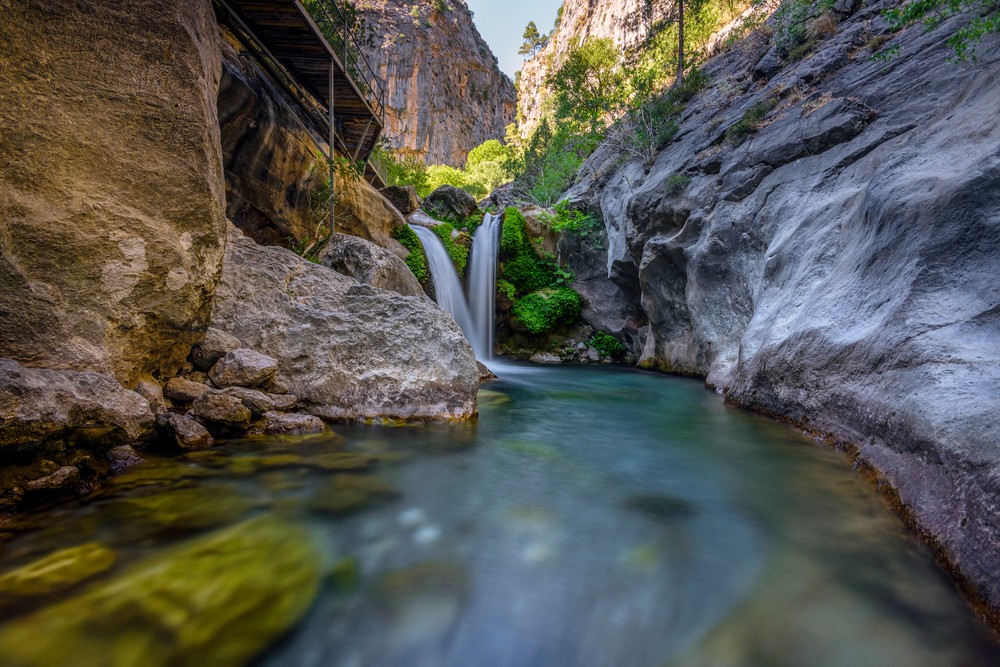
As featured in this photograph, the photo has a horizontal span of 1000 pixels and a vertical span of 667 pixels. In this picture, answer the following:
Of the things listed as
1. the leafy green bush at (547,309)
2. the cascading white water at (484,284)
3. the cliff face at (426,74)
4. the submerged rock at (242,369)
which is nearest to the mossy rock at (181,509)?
the submerged rock at (242,369)

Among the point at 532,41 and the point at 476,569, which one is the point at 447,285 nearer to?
the point at 476,569

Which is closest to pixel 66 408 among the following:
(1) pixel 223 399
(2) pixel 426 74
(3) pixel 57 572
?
(3) pixel 57 572

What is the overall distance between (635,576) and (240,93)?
8693 mm

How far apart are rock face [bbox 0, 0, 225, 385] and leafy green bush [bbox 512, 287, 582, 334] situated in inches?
414

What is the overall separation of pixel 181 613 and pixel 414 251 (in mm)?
10366

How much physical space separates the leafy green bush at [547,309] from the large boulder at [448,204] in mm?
4165

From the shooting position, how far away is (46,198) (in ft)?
9.32

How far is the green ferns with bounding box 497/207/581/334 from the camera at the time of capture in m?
13.8

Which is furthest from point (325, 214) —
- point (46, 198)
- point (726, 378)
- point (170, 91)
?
point (726, 378)

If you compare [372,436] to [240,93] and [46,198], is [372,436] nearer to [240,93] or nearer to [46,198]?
[46,198]

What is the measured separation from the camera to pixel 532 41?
5322 cm

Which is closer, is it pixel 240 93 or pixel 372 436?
pixel 372 436

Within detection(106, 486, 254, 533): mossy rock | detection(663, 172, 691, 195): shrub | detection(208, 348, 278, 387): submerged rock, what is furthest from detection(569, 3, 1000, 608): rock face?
detection(208, 348, 278, 387): submerged rock

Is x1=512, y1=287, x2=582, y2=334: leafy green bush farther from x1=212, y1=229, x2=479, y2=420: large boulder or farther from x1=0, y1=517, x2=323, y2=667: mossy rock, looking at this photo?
x1=0, y1=517, x2=323, y2=667: mossy rock
